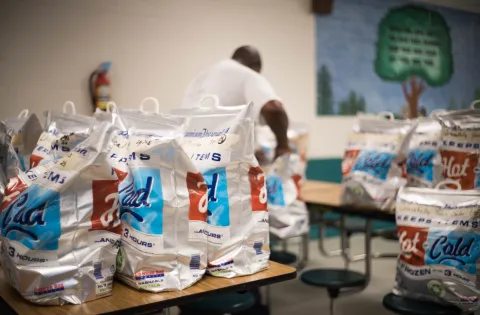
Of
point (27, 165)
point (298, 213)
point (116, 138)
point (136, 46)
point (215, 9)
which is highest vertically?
point (215, 9)

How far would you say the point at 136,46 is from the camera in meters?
3.70

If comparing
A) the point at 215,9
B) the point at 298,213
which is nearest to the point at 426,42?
the point at 215,9

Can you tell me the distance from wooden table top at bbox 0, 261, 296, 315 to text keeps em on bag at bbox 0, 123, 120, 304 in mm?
29

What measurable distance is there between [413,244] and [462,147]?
50cm

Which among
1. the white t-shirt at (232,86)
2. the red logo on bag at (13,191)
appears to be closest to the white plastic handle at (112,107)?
the red logo on bag at (13,191)

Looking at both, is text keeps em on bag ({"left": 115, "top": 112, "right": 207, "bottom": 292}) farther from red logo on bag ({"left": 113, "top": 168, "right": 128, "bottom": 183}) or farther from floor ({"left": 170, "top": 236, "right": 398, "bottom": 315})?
floor ({"left": 170, "top": 236, "right": 398, "bottom": 315})

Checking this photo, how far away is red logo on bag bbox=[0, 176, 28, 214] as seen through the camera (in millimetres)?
1229

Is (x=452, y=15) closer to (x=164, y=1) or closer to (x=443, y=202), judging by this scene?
(x=164, y=1)

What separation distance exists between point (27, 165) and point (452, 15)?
5537mm

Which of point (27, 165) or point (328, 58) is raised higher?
point (328, 58)

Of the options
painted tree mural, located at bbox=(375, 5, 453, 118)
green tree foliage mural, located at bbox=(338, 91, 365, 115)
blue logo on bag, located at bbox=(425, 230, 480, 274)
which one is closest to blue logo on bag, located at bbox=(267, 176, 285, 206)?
blue logo on bag, located at bbox=(425, 230, 480, 274)

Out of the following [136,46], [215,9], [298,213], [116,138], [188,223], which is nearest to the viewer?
[188,223]

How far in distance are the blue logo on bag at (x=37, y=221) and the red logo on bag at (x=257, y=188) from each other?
55cm

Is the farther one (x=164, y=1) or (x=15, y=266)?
(x=164, y=1)
